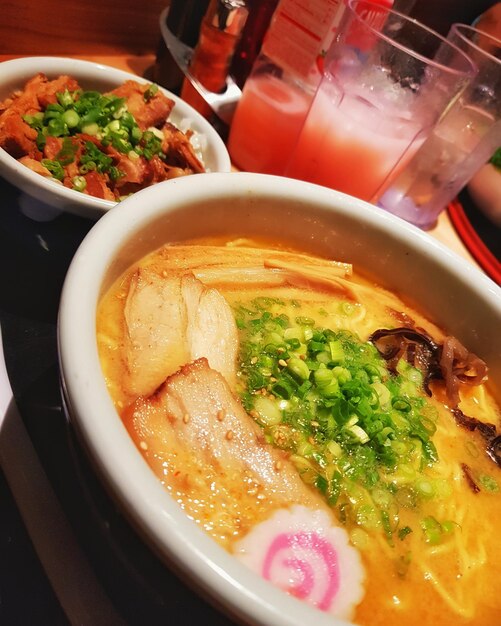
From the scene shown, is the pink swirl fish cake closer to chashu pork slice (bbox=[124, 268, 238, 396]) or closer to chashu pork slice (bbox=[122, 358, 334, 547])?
chashu pork slice (bbox=[122, 358, 334, 547])

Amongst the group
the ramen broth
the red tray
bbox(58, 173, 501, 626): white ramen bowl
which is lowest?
the red tray

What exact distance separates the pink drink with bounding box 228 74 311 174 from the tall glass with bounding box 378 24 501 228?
0.40 metres

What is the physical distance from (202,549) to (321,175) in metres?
1.34

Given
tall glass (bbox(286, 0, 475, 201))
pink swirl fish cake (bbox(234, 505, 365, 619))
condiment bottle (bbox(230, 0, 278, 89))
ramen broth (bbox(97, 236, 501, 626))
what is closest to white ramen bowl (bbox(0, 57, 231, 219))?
ramen broth (bbox(97, 236, 501, 626))

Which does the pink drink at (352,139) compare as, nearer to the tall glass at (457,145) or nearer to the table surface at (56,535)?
the tall glass at (457,145)

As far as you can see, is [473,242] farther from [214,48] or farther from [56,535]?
[56,535]

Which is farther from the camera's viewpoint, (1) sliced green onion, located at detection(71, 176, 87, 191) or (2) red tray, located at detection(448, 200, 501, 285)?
(2) red tray, located at detection(448, 200, 501, 285)

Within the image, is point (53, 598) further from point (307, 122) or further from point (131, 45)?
point (131, 45)

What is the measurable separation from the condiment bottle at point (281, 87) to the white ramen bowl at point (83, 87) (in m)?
0.24

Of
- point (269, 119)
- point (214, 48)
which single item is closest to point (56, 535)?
point (269, 119)

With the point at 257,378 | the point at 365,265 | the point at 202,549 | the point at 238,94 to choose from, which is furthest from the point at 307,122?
the point at 202,549

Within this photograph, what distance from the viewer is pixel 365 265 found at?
130 centimetres

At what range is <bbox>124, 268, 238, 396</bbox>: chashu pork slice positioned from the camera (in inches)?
36.0

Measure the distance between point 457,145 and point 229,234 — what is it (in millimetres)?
1105
